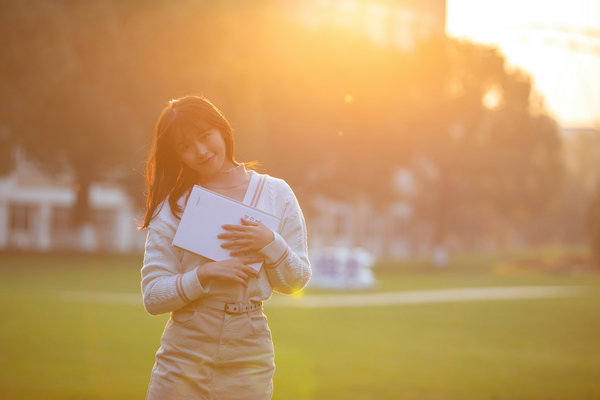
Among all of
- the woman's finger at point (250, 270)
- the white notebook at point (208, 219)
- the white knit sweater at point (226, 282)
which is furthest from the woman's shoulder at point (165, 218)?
the woman's finger at point (250, 270)

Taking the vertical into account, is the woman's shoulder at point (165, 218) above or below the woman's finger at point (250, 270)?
above

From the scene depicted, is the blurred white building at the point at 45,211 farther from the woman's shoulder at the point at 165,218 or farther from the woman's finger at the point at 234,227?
the woman's finger at the point at 234,227

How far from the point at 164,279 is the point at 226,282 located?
0.23 meters

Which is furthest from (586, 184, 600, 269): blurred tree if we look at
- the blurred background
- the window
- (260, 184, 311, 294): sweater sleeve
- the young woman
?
the young woman

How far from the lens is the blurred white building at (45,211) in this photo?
2478 inches

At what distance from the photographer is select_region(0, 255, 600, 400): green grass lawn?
372 inches

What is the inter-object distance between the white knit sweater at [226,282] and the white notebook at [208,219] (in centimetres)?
8

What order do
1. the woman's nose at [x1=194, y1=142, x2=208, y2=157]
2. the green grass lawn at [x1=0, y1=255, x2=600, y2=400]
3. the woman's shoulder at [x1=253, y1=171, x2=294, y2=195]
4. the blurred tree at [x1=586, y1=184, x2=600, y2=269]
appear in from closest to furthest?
1. the woman's nose at [x1=194, y1=142, x2=208, y2=157]
2. the woman's shoulder at [x1=253, y1=171, x2=294, y2=195]
3. the green grass lawn at [x1=0, y1=255, x2=600, y2=400]
4. the blurred tree at [x1=586, y1=184, x2=600, y2=269]

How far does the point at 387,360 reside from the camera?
1220 centimetres

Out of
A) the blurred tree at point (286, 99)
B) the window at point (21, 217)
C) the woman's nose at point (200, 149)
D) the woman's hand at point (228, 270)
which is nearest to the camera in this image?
the woman's hand at point (228, 270)

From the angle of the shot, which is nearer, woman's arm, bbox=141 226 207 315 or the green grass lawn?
woman's arm, bbox=141 226 207 315

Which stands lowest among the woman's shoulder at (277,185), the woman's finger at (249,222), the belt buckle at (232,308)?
the belt buckle at (232,308)

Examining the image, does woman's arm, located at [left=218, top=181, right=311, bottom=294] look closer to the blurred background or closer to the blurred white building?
the blurred background

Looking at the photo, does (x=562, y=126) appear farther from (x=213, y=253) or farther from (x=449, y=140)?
(x=213, y=253)
